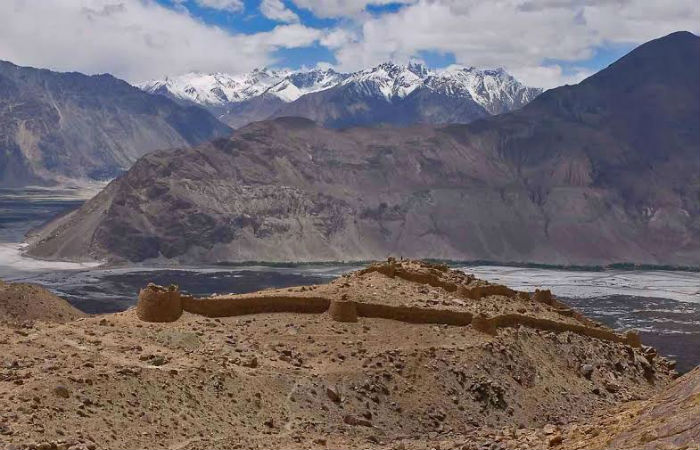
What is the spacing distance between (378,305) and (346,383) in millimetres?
6165

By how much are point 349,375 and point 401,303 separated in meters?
6.41

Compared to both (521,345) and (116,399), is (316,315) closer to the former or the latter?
(521,345)

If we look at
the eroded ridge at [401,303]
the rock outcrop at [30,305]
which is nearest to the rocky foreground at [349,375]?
the eroded ridge at [401,303]

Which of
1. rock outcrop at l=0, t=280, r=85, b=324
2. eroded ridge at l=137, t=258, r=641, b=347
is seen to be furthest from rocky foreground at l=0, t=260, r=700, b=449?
rock outcrop at l=0, t=280, r=85, b=324

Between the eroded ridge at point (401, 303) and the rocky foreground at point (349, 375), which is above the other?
the eroded ridge at point (401, 303)

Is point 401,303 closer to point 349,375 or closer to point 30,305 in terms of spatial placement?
point 349,375

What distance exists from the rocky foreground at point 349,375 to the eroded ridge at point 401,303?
0.08 m

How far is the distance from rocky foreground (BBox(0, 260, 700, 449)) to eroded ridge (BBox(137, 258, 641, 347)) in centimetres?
8

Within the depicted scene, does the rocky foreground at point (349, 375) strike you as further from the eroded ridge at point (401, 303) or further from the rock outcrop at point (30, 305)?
the rock outcrop at point (30, 305)

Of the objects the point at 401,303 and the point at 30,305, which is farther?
the point at 30,305

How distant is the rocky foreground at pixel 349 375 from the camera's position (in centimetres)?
2433

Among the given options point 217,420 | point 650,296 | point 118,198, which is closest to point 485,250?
point 650,296

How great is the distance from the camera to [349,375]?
32781mm

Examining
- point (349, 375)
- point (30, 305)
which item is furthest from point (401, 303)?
point (30, 305)
